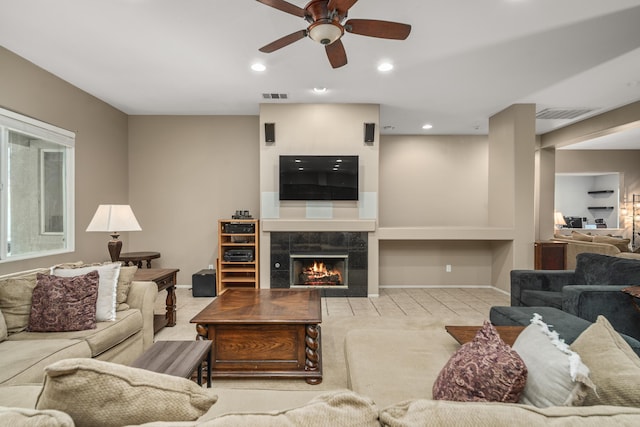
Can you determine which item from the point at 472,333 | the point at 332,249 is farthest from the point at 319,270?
the point at 472,333

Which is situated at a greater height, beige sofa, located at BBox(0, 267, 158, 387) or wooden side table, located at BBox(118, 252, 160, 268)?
wooden side table, located at BBox(118, 252, 160, 268)

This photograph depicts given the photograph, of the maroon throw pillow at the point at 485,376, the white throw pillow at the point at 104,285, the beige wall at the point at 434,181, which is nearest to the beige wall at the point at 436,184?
the beige wall at the point at 434,181

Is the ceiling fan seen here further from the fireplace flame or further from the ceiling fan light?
the fireplace flame

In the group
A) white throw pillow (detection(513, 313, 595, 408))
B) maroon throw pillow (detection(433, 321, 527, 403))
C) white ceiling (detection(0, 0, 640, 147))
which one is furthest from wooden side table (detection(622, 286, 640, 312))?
white ceiling (detection(0, 0, 640, 147))

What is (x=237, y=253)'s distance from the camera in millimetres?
4762

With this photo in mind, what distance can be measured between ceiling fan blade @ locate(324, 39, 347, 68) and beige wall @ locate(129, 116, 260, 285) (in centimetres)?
291

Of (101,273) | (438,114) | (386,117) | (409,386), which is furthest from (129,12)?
(438,114)

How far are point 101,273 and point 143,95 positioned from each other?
2.91 m

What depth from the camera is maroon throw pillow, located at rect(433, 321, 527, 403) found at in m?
1.01

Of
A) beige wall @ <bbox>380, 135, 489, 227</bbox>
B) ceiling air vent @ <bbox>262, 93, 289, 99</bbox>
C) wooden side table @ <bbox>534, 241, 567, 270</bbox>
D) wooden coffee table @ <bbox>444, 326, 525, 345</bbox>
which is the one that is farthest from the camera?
beige wall @ <bbox>380, 135, 489, 227</bbox>

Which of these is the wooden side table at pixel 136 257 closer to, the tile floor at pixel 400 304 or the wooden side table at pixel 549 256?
the tile floor at pixel 400 304

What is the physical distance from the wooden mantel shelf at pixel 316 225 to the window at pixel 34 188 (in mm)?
2472

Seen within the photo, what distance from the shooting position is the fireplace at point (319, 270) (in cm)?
484

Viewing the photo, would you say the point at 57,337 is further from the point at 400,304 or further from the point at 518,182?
the point at 518,182
